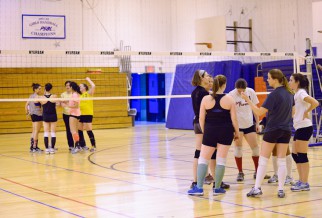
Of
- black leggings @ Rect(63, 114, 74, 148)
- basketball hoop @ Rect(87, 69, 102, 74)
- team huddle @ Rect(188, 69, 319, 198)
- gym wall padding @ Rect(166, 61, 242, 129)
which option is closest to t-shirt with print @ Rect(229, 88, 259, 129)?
team huddle @ Rect(188, 69, 319, 198)

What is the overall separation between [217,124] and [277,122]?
805mm

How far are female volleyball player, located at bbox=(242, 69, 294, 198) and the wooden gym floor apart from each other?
43cm

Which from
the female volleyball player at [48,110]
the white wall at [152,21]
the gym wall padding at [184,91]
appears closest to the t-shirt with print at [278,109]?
the female volleyball player at [48,110]

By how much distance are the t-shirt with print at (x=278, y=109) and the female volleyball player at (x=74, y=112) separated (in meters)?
7.13

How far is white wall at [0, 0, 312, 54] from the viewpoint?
20.8 meters

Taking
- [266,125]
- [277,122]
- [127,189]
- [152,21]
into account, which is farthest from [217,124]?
[152,21]

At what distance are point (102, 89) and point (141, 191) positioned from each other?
16160mm

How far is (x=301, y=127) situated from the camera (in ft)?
26.2

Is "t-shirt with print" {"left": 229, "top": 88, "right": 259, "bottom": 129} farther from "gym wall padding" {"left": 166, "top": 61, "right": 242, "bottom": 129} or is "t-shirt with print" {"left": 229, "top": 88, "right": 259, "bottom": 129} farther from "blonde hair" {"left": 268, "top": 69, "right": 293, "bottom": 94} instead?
"gym wall padding" {"left": 166, "top": 61, "right": 242, "bottom": 129}

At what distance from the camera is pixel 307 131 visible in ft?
26.2

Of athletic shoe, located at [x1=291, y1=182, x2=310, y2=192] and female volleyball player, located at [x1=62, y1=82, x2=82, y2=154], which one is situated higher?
female volleyball player, located at [x1=62, y1=82, x2=82, y2=154]

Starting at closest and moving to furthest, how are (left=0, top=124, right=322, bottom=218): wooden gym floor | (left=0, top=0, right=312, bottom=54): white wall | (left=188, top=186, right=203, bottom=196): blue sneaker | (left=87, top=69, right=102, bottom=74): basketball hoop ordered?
(left=0, top=124, right=322, bottom=218): wooden gym floor
(left=188, top=186, right=203, bottom=196): blue sneaker
(left=0, top=0, right=312, bottom=54): white wall
(left=87, top=69, right=102, bottom=74): basketball hoop

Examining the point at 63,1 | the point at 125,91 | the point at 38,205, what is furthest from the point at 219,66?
the point at 38,205

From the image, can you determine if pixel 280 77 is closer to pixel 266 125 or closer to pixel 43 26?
pixel 266 125
